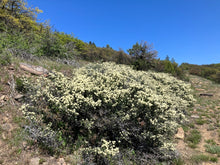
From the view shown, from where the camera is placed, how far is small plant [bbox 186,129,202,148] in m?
4.58

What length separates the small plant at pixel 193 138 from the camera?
4.58 m

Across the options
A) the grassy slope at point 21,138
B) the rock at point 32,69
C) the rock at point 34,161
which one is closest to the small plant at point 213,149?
the grassy slope at point 21,138

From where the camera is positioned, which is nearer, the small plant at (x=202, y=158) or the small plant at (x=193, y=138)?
the small plant at (x=202, y=158)

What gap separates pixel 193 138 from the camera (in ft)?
16.0

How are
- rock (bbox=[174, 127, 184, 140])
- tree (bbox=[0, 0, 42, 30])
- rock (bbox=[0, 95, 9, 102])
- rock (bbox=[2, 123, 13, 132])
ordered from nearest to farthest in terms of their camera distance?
rock (bbox=[2, 123, 13, 132]) < rock (bbox=[0, 95, 9, 102]) < rock (bbox=[174, 127, 184, 140]) < tree (bbox=[0, 0, 42, 30])

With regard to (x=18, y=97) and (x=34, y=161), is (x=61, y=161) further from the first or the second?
(x=18, y=97)

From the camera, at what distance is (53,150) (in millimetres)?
3125

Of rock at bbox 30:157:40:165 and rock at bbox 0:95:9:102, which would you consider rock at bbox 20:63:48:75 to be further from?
rock at bbox 30:157:40:165

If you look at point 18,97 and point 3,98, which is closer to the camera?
point 3,98

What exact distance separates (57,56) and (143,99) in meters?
7.43

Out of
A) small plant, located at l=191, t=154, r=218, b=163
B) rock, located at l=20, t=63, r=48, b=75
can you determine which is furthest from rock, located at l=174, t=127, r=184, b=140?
rock, located at l=20, t=63, r=48, b=75

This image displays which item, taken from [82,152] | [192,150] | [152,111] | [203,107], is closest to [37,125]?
[82,152]

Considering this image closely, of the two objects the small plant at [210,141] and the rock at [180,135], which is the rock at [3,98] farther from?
the small plant at [210,141]

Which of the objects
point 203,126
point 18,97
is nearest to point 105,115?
point 18,97
